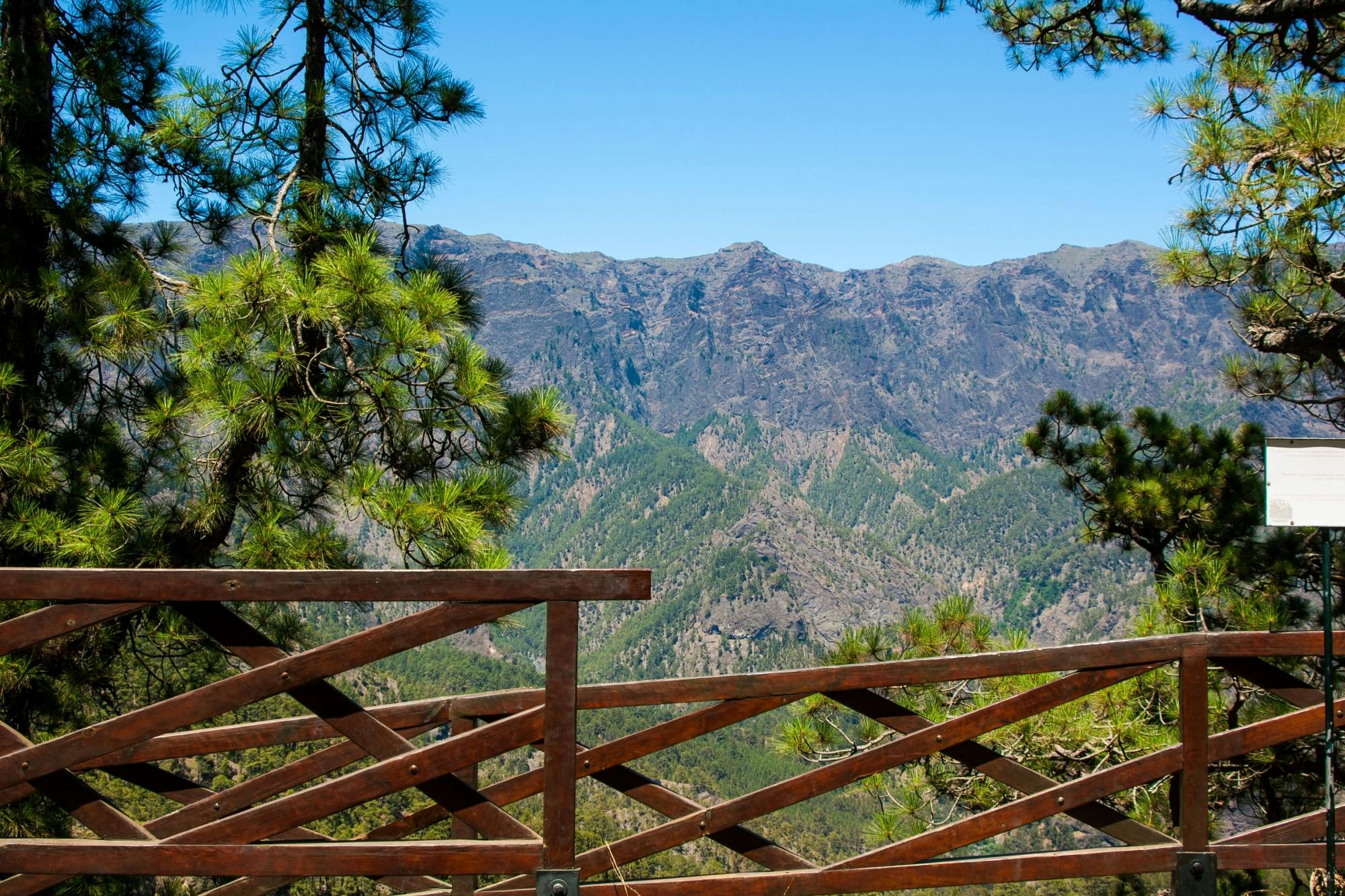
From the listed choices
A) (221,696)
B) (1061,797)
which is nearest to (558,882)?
(221,696)

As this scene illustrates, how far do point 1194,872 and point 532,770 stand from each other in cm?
188

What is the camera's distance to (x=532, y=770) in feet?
9.57

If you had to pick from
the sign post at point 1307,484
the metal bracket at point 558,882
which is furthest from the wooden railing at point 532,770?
the sign post at point 1307,484

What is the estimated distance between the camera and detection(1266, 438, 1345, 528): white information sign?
2895mm

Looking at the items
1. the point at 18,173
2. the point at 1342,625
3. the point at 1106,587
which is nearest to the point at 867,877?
the point at 1342,625

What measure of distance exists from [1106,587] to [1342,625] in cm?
18444

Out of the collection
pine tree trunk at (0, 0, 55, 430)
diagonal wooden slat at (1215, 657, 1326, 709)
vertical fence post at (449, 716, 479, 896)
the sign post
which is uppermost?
pine tree trunk at (0, 0, 55, 430)

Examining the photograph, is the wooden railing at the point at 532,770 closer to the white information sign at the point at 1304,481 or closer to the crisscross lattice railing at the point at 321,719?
the crisscross lattice railing at the point at 321,719

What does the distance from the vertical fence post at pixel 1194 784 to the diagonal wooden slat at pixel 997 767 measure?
97mm

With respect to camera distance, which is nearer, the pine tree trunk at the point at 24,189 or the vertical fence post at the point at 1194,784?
the vertical fence post at the point at 1194,784

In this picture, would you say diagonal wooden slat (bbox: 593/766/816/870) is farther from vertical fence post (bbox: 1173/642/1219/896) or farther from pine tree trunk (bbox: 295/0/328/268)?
pine tree trunk (bbox: 295/0/328/268)

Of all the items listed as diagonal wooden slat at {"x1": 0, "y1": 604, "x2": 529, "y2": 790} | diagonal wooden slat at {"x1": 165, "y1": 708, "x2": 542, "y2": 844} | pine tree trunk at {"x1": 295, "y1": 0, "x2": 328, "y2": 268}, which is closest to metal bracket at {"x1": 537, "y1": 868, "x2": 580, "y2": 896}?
diagonal wooden slat at {"x1": 165, "y1": 708, "x2": 542, "y2": 844}

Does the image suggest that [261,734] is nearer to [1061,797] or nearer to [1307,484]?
[1061,797]

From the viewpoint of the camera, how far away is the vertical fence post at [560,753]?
90.7 inches
